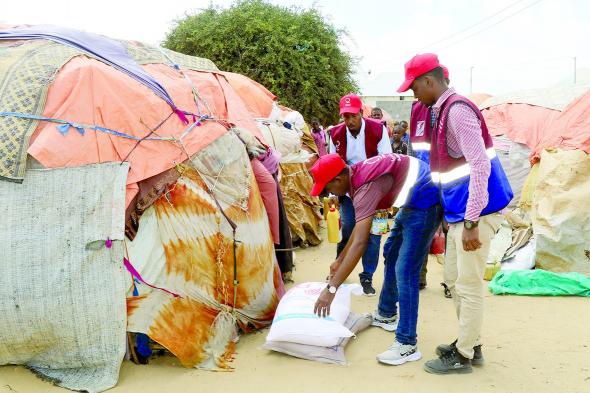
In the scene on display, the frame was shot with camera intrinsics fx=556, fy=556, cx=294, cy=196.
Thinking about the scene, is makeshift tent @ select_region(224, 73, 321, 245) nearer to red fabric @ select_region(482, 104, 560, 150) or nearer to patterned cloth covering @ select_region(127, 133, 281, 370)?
patterned cloth covering @ select_region(127, 133, 281, 370)

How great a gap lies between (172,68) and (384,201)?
246 cm

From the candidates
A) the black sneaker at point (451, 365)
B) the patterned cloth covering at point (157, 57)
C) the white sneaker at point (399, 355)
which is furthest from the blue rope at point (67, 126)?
the black sneaker at point (451, 365)

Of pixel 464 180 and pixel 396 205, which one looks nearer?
pixel 464 180

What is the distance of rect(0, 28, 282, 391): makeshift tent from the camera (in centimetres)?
350

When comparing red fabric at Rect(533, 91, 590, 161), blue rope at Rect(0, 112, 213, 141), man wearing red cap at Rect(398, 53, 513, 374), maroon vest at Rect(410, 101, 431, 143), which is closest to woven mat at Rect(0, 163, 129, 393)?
blue rope at Rect(0, 112, 213, 141)

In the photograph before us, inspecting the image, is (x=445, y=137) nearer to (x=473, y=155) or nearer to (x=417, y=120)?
(x=473, y=155)

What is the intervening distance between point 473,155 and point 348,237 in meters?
2.05

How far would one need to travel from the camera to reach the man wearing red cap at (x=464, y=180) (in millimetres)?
3127

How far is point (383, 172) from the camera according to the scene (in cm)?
339

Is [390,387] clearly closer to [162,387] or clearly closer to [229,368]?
[229,368]

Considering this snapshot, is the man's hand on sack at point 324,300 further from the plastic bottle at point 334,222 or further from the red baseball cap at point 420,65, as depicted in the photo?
the plastic bottle at point 334,222

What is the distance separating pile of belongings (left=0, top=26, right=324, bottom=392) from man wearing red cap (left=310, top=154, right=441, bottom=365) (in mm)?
872

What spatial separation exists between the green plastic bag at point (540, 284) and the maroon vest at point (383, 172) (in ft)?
7.59

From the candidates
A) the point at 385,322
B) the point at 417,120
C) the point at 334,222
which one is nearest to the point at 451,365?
the point at 385,322
